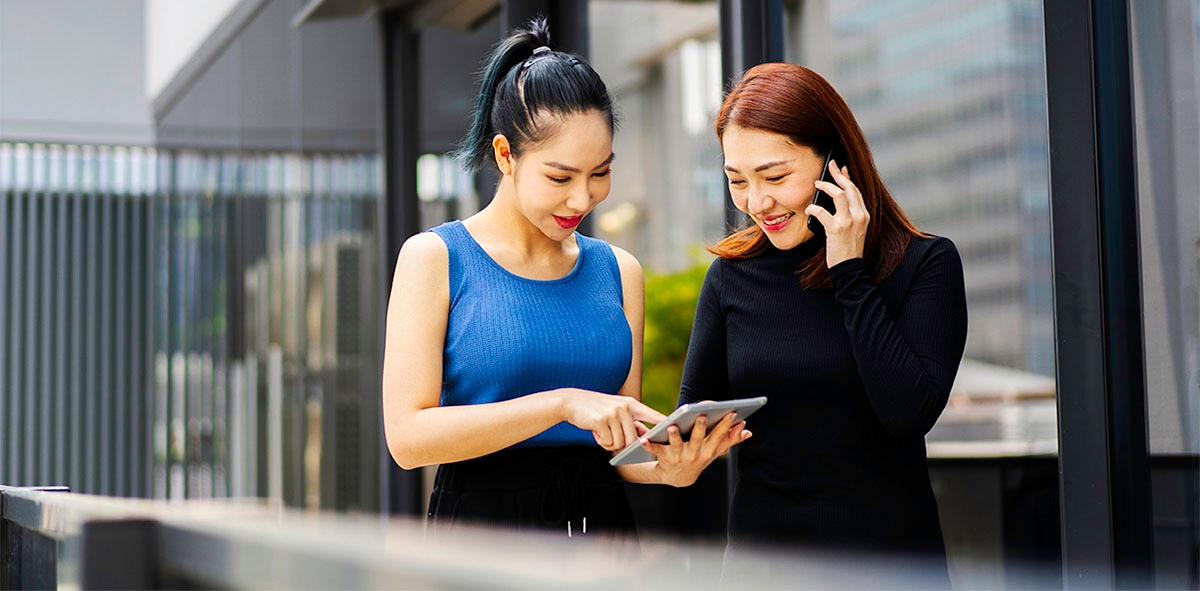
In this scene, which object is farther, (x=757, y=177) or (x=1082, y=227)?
(x=1082, y=227)

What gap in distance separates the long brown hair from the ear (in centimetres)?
30

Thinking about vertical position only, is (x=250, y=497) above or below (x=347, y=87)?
below

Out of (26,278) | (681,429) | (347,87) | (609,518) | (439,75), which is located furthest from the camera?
(26,278)

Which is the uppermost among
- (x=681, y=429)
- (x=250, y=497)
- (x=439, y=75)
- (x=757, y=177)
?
(x=439, y=75)

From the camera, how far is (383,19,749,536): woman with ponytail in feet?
5.26

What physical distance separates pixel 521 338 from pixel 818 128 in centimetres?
49

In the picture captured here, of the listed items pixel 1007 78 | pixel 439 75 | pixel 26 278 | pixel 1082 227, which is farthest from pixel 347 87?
pixel 1007 78

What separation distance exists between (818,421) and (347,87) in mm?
3772

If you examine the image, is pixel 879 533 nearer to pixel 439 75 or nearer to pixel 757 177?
pixel 757 177

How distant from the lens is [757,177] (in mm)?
1740

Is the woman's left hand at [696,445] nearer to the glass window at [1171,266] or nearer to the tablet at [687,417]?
Answer: the tablet at [687,417]

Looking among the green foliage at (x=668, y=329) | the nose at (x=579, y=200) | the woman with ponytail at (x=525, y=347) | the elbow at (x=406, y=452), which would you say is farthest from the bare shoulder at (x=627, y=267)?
the green foliage at (x=668, y=329)

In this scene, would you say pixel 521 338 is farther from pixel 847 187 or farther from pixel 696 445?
pixel 847 187

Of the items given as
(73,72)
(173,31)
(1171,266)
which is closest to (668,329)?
(173,31)
